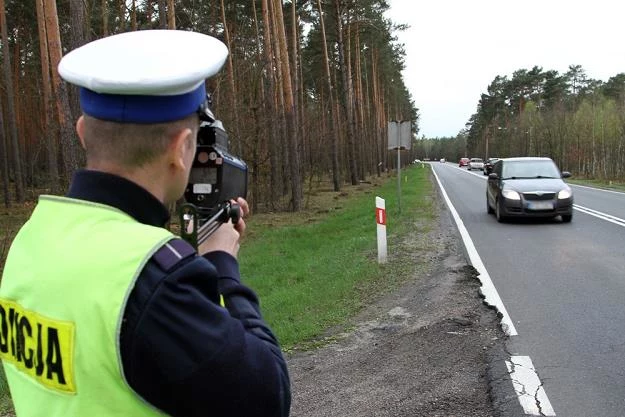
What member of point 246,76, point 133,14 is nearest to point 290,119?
point 246,76

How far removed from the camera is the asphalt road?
14.2 ft

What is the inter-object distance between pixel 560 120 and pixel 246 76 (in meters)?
50.9

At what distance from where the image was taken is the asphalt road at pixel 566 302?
170 inches

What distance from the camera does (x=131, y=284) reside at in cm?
106

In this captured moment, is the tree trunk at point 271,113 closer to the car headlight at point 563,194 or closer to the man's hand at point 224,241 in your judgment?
the car headlight at point 563,194

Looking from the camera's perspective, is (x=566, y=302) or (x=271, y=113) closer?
(x=566, y=302)

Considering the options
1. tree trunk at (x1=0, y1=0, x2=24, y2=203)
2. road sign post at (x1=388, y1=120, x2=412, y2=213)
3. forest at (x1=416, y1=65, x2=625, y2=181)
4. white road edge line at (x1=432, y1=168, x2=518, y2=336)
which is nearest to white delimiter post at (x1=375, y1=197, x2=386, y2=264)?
white road edge line at (x1=432, y1=168, x2=518, y2=336)

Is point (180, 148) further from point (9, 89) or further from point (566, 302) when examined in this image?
point (9, 89)

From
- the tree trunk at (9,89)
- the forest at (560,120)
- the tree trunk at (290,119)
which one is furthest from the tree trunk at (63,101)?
the forest at (560,120)

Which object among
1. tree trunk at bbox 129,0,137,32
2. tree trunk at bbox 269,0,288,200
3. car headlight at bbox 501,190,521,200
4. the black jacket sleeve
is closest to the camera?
the black jacket sleeve

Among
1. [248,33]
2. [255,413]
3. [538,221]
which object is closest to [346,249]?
[538,221]

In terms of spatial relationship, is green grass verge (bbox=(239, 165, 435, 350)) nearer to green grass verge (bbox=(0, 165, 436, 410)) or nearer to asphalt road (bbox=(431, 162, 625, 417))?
green grass verge (bbox=(0, 165, 436, 410))

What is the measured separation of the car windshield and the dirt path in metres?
8.57

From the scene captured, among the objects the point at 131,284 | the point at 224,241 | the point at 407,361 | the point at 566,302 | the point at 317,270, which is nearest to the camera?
the point at 131,284
